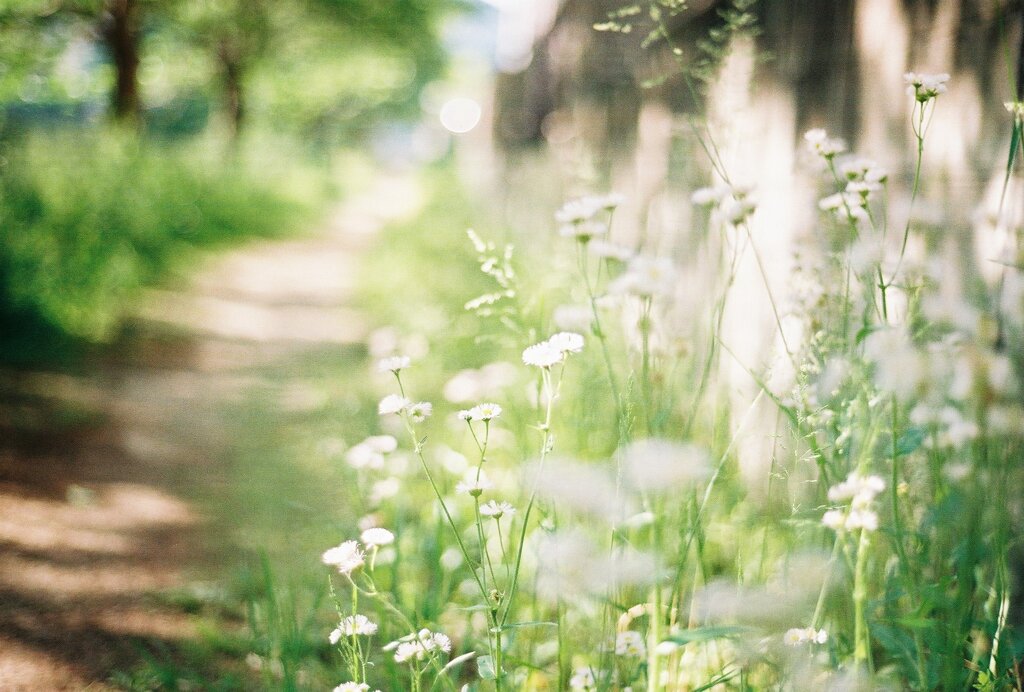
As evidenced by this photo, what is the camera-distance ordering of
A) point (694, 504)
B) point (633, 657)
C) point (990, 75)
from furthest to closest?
point (990, 75) → point (633, 657) → point (694, 504)

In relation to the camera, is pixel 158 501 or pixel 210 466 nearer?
pixel 158 501

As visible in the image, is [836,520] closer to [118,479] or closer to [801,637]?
[801,637]

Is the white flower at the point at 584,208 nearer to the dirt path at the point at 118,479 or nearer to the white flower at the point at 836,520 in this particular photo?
the white flower at the point at 836,520

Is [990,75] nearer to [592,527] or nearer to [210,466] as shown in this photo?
[592,527]

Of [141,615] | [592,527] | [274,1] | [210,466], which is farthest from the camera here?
[274,1]

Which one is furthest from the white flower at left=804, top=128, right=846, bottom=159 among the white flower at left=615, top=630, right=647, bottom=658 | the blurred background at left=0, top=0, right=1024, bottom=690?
the white flower at left=615, top=630, right=647, bottom=658

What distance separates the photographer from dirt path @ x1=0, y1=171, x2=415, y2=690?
2.07 meters

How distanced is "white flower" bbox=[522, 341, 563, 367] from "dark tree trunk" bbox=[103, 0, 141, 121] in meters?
10.3

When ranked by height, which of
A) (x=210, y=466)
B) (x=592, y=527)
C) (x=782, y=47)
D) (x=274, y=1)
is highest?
(x=274, y=1)

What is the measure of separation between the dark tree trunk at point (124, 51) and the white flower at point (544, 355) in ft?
33.9

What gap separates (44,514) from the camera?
284 centimetres

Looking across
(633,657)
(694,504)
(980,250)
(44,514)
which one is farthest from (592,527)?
(44,514)

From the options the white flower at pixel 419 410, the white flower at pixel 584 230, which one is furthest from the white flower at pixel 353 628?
the white flower at pixel 584 230

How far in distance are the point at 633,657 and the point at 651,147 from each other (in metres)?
2.85
